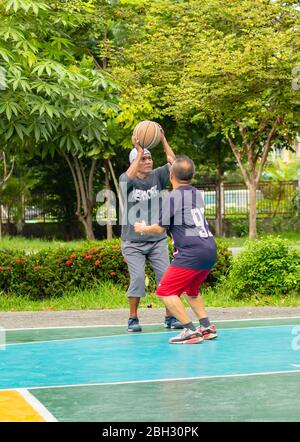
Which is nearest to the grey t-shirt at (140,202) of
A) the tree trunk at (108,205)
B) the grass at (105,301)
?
the grass at (105,301)

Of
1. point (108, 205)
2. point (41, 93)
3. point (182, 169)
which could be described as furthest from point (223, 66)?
point (182, 169)

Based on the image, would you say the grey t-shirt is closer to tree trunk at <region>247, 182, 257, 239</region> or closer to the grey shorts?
the grey shorts

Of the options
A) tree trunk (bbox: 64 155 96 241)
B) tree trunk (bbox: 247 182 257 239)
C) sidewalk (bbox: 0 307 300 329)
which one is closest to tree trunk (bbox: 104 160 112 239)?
tree trunk (bbox: 64 155 96 241)

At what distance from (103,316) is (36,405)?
530cm

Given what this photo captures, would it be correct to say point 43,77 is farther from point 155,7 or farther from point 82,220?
point 82,220

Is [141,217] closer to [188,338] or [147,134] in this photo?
[147,134]

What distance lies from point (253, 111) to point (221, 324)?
56.4 ft

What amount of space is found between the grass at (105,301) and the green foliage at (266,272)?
15 centimetres

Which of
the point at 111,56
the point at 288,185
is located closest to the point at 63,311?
the point at 111,56

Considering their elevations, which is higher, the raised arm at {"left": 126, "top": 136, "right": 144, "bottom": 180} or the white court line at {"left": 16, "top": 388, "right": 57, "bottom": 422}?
the raised arm at {"left": 126, "top": 136, "right": 144, "bottom": 180}

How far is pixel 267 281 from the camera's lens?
1336cm

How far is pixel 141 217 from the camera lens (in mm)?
10188

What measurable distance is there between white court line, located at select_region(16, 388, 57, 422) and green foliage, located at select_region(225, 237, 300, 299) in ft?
21.3

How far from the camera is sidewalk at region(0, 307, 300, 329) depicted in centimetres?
1144
